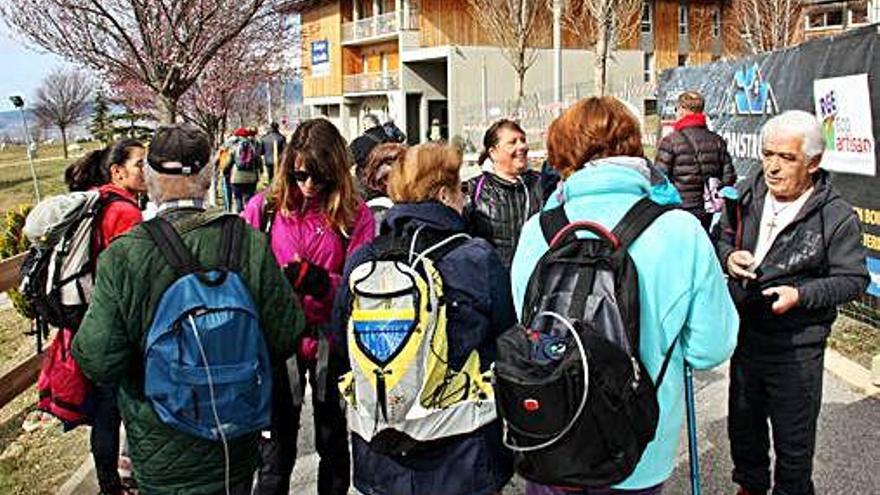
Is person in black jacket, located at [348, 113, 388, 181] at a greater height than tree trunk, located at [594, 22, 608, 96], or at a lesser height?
lesser

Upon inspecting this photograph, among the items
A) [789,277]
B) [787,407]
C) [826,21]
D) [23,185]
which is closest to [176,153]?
[789,277]

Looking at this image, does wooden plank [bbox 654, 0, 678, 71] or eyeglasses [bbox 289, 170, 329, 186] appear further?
wooden plank [bbox 654, 0, 678, 71]

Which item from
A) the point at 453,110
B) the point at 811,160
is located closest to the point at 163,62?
the point at 811,160

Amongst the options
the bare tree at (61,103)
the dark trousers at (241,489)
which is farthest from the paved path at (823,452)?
the bare tree at (61,103)

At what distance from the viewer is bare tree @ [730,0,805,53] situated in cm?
3500

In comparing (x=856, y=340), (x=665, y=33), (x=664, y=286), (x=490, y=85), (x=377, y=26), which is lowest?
(x=856, y=340)

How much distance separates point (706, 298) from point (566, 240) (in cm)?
45

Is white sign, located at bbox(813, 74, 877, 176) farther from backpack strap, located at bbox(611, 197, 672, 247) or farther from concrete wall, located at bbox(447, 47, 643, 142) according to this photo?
concrete wall, located at bbox(447, 47, 643, 142)

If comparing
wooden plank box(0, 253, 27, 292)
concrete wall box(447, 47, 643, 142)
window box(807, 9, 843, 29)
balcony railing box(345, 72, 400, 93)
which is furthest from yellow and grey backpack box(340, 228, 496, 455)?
window box(807, 9, 843, 29)

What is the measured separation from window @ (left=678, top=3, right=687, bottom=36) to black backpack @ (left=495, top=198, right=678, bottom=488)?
48698 mm

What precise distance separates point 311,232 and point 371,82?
42.2 meters

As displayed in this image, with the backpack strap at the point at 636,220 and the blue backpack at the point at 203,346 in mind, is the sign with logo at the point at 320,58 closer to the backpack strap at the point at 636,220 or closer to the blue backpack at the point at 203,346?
the blue backpack at the point at 203,346

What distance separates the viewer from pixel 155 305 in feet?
7.91

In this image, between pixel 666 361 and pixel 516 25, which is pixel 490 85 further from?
pixel 666 361
